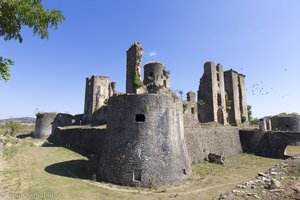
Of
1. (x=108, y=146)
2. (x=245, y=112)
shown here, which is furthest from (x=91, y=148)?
(x=245, y=112)

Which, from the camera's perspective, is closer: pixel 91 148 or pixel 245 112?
pixel 91 148

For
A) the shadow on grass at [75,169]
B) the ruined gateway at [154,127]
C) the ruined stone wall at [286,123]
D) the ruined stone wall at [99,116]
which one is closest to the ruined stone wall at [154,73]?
the ruined gateway at [154,127]

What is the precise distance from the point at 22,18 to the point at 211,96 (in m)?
31.9

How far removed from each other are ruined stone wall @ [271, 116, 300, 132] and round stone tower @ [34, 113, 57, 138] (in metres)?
40.1

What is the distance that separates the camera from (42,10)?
28.4 ft

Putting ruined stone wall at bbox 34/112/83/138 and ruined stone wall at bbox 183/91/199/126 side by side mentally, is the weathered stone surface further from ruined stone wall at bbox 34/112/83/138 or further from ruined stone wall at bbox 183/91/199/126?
ruined stone wall at bbox 34/112/83/138

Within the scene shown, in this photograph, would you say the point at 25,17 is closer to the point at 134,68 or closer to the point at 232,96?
the point at 134,68

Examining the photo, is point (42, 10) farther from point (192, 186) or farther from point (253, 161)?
point (253, 161)

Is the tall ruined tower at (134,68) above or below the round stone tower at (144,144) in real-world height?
above

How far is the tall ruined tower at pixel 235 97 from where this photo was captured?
3975 centimetres

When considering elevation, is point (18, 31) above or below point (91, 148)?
above

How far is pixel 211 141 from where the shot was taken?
2484cm

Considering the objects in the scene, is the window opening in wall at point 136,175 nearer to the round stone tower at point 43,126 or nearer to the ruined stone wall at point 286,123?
the round stone tower at point 43,126

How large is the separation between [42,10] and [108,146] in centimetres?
1042
